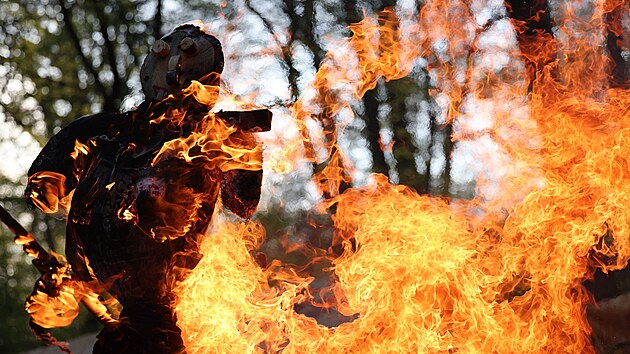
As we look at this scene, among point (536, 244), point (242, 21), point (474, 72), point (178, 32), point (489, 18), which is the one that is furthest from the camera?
point (242, 21)

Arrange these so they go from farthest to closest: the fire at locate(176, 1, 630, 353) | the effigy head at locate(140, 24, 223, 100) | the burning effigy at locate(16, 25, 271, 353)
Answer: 1. the fire at locate(176, 1, 630, 353)
2. the effigy head at locate(140, 24, 223, 100)
3. the burning effigy at locate(16, 25, 271, 353)

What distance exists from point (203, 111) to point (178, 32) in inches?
27.0

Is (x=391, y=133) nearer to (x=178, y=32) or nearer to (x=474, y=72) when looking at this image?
(x=474, y=72)

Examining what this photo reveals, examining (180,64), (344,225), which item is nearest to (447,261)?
(344,225)

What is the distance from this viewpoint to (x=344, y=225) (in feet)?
23.1

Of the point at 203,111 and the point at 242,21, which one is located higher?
the point at 203,111

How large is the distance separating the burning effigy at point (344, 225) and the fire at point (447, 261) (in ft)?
0.05

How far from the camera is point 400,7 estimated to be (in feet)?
38.4

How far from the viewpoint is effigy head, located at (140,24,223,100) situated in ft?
13.9

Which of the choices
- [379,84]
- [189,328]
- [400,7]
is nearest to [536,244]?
[189,328]

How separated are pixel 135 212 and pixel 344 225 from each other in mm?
3591

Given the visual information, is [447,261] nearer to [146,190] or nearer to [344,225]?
[344,225]

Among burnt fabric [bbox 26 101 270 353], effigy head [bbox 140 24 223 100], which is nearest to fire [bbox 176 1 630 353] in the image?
burnt fabric [bbox 26 101 270 353]

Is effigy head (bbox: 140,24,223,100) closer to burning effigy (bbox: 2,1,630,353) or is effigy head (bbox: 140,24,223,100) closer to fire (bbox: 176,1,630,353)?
burning effigy (bbox: 2,1,630,353)
